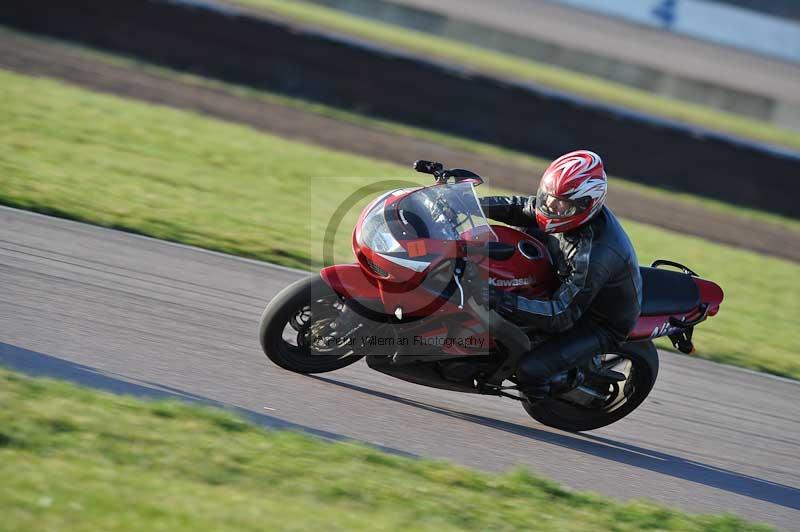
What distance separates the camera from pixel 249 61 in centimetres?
1778

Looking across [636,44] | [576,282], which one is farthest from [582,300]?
[636,44]

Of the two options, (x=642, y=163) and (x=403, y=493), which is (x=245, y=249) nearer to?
(x=403, y=493)

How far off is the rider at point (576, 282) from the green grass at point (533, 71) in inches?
775

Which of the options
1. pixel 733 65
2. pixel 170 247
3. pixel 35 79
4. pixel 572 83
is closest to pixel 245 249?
pixel 170 247

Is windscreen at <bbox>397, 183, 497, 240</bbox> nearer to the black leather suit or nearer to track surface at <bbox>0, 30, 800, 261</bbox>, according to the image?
the black leather suit

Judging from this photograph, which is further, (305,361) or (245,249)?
(245,249)

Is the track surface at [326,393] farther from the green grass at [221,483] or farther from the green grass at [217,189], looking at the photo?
the green grass at [217,189]

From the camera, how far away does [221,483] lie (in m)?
4.01

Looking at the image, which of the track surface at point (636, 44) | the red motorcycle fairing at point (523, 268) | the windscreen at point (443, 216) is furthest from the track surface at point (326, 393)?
the track surface at point (636, 44)

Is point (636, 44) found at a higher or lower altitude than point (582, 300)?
higher

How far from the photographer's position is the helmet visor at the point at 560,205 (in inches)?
207

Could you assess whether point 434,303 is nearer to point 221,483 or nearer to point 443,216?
point 443,216

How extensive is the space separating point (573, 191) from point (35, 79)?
11391mm

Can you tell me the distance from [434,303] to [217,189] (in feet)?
19.4
